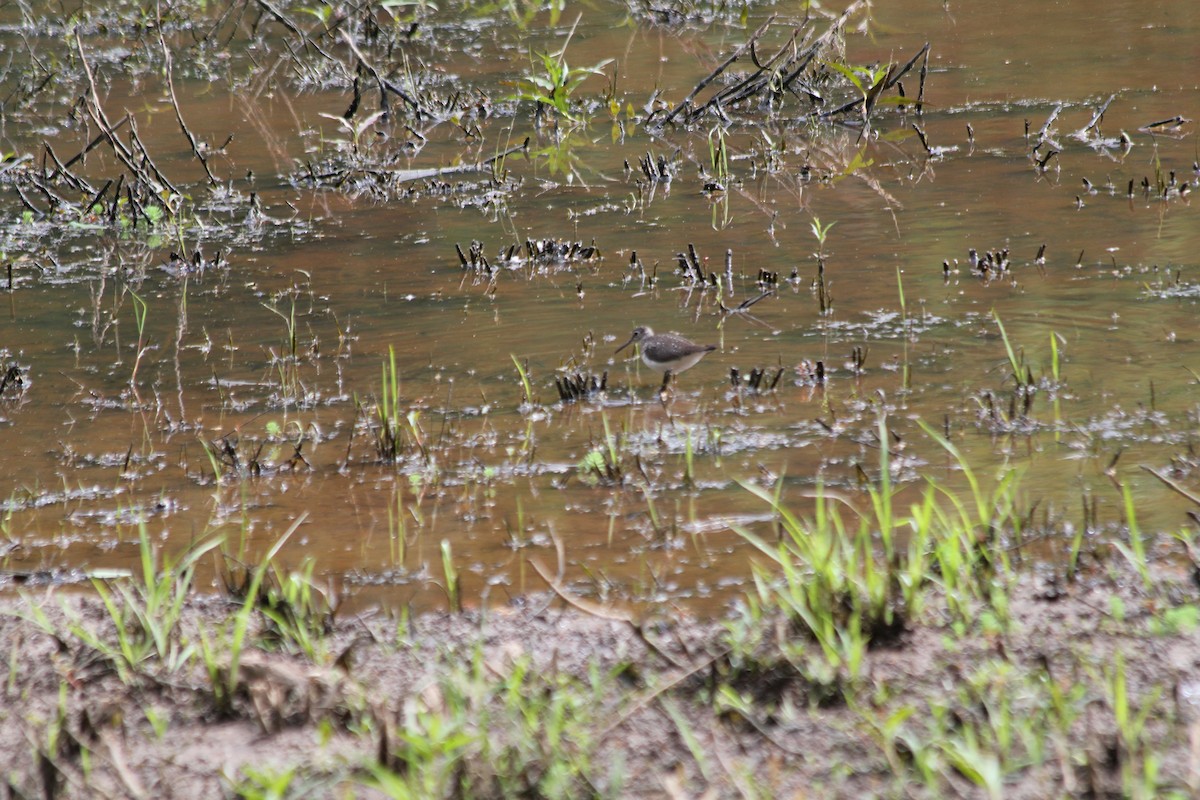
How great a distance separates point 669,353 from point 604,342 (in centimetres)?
91

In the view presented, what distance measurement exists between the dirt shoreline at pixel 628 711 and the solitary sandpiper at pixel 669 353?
2246 millimetres

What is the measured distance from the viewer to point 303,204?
10258mm

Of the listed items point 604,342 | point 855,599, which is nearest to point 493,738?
point 855,599

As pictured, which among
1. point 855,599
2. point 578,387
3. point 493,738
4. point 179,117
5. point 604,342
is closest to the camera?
point 493,738

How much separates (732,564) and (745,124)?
26.5 feet

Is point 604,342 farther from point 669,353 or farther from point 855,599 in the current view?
point 855,599

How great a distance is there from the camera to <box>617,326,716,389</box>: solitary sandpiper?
6.02 metres

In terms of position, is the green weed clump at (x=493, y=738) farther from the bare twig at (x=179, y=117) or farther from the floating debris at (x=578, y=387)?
Answer: the bare twig at (x=179, y=117)

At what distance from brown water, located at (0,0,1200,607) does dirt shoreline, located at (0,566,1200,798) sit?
0.60 m

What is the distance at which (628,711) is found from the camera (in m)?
3.30

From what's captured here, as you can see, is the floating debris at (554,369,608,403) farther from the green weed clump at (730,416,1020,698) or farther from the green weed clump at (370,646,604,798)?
the green weed clump at (370,646,604,798)

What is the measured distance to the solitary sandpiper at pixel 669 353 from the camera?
6.02 meters

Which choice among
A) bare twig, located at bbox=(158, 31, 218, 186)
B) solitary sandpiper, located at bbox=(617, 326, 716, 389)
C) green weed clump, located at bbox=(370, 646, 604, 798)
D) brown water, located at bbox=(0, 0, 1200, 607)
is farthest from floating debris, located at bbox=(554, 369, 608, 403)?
bare twig, located at bbox=(158, 31, 218, 186)

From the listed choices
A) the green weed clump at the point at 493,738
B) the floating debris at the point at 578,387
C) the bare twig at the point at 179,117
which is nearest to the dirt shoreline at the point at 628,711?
the green weed clump at the point at 493,738
